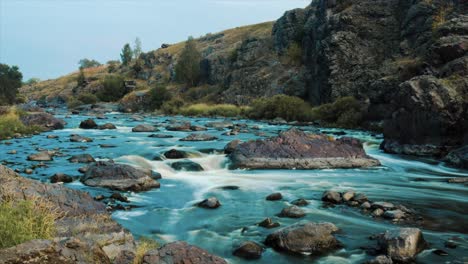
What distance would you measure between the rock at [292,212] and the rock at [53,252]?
272 inches

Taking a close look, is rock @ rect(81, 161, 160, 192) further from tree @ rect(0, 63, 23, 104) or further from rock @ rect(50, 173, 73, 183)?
tree @ rect(0, 63, 23, 104)

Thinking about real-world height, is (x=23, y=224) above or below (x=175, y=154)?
above

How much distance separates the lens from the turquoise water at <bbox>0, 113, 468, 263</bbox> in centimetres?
1089

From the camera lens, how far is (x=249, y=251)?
32.3 ft

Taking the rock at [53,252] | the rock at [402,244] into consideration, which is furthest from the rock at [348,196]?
the rock at [53,252]

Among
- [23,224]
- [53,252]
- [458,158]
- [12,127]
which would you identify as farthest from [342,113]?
[53,252]

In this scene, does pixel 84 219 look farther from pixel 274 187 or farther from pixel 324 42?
pixel 324 42

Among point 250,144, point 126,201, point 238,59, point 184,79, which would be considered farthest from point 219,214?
point 184,79

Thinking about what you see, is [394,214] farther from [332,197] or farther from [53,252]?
[53,252]

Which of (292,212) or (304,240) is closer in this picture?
(304,240)

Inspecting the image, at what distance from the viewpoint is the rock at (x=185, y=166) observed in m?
20.4

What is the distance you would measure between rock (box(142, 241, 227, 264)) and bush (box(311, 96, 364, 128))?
106ft

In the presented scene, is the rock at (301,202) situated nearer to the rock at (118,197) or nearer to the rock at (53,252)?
the rock at (118,197)

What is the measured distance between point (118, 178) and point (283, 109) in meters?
33.9
